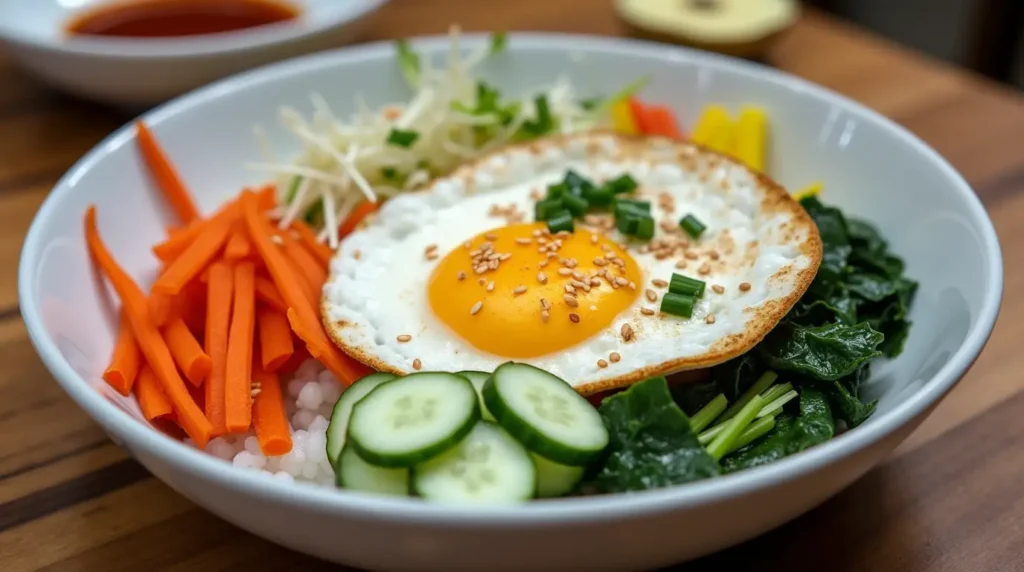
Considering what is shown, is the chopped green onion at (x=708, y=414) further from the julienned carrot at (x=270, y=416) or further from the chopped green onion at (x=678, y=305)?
the julienned carrot at (x=270, y=416)

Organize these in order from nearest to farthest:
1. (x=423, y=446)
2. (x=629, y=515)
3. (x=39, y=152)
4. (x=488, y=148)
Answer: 1. (x=629, y=515)
2. (x=423, y=446)
3. (x=488, y=148)
4. (x=39, y=152)

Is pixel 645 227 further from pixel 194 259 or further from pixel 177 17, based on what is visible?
pixel 177 17

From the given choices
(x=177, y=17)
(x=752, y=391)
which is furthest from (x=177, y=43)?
(x=752, y=391)

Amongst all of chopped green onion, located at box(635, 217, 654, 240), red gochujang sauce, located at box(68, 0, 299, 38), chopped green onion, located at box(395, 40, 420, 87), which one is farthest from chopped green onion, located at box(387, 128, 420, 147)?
red gochujang sauce, located at box(68, 0, 299, 38)

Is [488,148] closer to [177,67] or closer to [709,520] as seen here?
[177,67]

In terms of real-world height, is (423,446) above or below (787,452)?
above

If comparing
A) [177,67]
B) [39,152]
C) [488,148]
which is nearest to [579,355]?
[488,148]
